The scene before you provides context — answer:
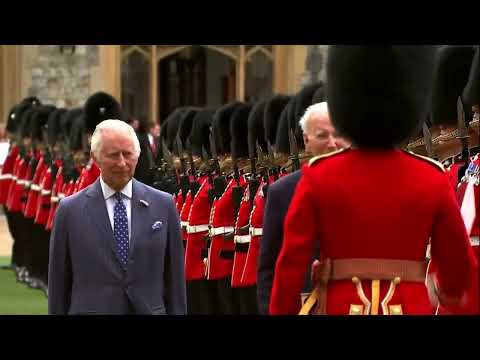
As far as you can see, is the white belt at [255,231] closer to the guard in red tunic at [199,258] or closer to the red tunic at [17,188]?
the guard in red tunic at [199,258]

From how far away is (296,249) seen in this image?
393 centimetres

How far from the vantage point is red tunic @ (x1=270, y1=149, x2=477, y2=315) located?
3926 millimetres

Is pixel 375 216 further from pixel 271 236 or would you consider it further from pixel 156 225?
pixel 156 225

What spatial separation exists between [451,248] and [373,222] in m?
0.22

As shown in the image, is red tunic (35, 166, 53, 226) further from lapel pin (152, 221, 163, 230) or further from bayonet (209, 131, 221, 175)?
lapel pin (152, 221, 163, 230)

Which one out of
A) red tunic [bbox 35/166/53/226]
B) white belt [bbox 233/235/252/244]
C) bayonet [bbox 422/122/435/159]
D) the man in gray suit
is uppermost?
bayonet [bbox 422/122/435/159]

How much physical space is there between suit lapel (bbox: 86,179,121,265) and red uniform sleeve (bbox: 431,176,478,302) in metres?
1.49

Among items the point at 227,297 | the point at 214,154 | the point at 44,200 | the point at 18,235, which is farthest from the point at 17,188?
the point at 227,297

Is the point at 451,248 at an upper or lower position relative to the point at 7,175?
upper

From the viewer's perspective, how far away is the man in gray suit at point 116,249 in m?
5.12

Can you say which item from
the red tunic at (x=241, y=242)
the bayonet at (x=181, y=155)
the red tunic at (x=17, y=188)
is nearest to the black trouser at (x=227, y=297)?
the red tunic at (x=241, y=242)

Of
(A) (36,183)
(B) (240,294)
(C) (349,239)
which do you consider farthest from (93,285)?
→ (A) (36,183)

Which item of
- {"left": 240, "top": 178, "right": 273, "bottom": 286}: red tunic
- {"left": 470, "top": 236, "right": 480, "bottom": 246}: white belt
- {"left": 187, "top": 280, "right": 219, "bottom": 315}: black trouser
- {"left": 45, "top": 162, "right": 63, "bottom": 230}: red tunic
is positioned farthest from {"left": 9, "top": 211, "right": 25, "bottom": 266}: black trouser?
{"left": 470, "top": 236, "right": 480, "bottom": 246}: white belt
